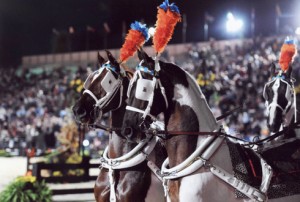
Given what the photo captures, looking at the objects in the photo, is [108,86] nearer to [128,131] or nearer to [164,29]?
[164,29]

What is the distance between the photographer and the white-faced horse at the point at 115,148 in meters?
5.63

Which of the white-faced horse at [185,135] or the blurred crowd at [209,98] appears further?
the blurred crowd at [209,98]

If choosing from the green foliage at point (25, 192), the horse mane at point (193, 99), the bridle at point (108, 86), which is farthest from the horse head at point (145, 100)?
the green foliage at point (25, 192)

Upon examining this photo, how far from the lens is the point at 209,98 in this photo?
666 inches

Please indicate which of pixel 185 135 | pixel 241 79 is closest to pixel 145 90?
pixel 185 135

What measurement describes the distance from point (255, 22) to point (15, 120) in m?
23.8

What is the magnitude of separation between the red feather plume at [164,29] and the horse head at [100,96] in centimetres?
147

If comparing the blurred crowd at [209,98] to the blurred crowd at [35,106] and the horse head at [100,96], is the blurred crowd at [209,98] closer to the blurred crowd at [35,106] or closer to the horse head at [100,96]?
the blurred crowd at [35,106]

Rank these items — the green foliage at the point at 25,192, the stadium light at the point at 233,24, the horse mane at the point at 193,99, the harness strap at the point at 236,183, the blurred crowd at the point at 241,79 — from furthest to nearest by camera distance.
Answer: the stadium light at the point at 233,24, the blurred crowd at the point at 241,79, the green foliage at the point at 25,192, the horse mane at the point at 193,99, the harness strap at the point at 236,183

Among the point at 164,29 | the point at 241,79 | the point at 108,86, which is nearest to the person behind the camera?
the point at 164,29

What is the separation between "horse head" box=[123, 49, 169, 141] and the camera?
14.4 feet

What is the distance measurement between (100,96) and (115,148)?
64 centimetres

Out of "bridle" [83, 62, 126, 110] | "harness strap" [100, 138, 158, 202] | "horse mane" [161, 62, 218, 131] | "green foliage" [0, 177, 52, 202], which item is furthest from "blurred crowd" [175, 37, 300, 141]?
"horse mane" [161, 62, 218, 131]

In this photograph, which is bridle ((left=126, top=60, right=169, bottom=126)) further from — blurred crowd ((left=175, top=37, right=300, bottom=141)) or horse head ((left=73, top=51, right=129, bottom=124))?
blurred crowd ((left=175, top=37, right=300, bottom=141))
